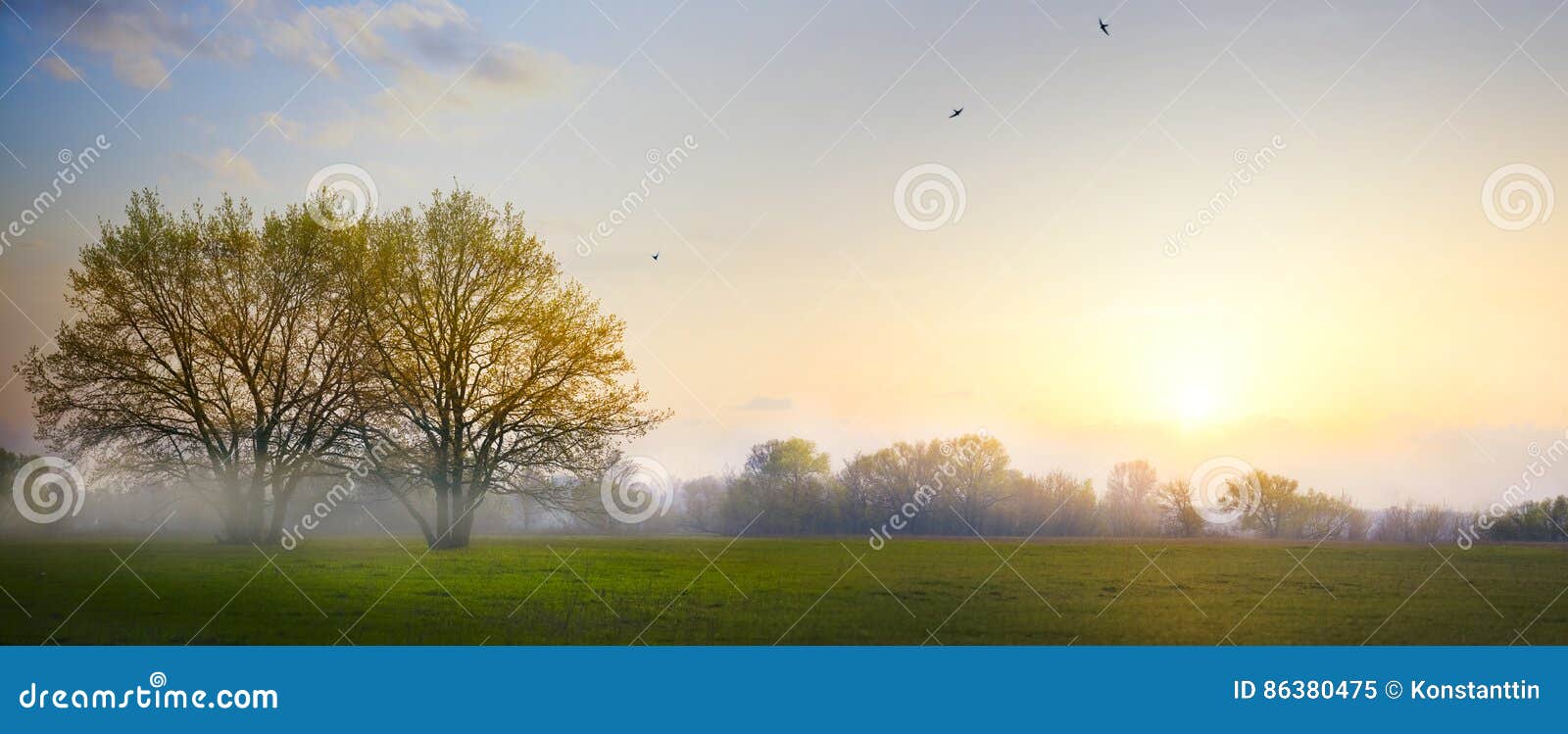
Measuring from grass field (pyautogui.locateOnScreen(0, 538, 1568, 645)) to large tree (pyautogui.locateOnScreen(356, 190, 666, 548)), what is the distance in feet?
11.4

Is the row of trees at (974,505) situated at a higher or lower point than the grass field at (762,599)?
higher

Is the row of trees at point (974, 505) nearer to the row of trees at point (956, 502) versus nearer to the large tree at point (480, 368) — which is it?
the row of trees at point (956, 502)

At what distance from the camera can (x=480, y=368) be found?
4338 cm

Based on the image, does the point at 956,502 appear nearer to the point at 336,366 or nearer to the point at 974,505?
the point at 974,505

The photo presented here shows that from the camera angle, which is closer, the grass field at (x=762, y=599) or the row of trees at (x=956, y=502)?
the grass field at (x=762, y=599)

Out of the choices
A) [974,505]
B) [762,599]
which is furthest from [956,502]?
[762,599]

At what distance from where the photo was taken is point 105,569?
32500 mm

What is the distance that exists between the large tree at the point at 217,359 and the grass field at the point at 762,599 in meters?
5.76

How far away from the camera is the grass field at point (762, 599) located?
816 inches

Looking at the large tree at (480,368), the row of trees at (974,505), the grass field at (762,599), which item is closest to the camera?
→ the grass field at (762,599)

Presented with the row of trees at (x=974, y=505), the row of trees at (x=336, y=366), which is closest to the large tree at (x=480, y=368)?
the row of trees at (x=336, y=366)

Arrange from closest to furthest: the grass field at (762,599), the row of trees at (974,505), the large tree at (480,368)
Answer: the grass field at (762,599), the large tree at (480,368), the row of trees at (974,505)

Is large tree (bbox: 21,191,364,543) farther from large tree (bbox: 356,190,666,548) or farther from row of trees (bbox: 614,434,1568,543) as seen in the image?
row of trees (bbox: 614,434,1568,543)

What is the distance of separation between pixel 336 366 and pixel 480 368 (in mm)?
8829
